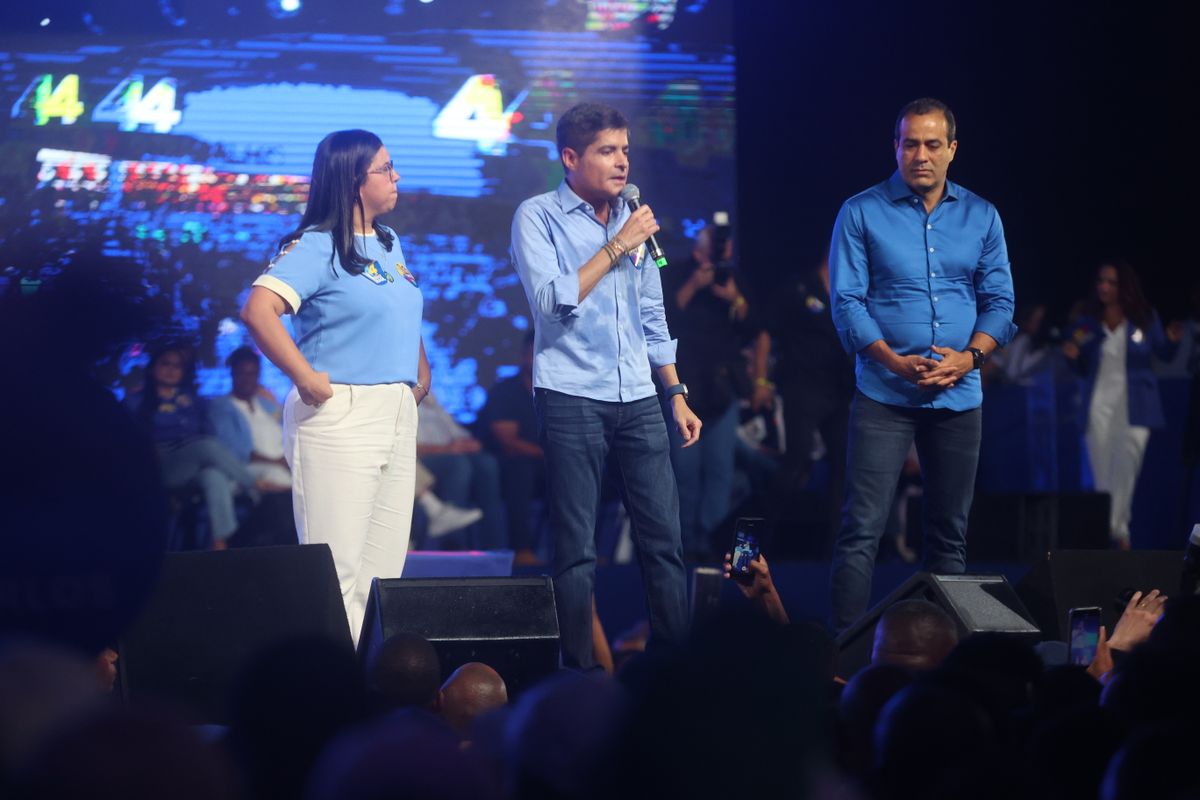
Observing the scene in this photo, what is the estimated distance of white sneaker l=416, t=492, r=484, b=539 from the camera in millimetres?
7562

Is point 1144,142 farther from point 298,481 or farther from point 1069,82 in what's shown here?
point 298,481

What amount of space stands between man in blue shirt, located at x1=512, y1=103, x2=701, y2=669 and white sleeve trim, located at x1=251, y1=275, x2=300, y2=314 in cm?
63

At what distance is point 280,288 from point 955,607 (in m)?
1.90

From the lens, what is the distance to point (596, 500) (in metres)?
3.76

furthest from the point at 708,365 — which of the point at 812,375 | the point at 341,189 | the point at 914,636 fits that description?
the point at 914,636

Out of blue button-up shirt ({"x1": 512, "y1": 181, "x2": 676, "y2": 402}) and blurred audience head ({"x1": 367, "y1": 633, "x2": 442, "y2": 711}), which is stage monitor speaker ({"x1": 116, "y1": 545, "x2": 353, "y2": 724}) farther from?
blue button-up shirt ({"x1": 512, "y1": 181, "x2": 676, "y2": 402})

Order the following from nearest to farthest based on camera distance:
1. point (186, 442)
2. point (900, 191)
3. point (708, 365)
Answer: point (900, 191), point (708, 365), point (186, 442)

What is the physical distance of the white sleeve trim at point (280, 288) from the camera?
3.55 m

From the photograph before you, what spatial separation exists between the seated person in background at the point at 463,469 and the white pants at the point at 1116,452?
3.45 m

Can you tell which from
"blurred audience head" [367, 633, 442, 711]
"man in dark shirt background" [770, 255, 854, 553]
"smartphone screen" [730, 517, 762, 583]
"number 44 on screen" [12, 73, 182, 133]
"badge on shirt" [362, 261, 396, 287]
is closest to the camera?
"blurred audience head" [367, 633, 442, 711]

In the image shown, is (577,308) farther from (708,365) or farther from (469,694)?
(708,365)

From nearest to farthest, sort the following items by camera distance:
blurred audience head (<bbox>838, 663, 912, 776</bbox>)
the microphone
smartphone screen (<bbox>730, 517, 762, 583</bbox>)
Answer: blurred audience head (<bbox>838, 663, 912, 776</bbox>) < smartphone screen (<bbox>730, 517, 762, 583</bbox>) < the microphone

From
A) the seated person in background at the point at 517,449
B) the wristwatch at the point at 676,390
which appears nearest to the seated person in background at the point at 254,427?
the seated person in background at the point at 517,449

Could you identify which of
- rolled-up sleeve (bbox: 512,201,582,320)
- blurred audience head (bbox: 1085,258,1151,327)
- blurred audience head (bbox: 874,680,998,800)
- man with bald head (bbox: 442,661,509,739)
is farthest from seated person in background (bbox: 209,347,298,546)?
blurred audience head (bbox: 874,680,998,800)
